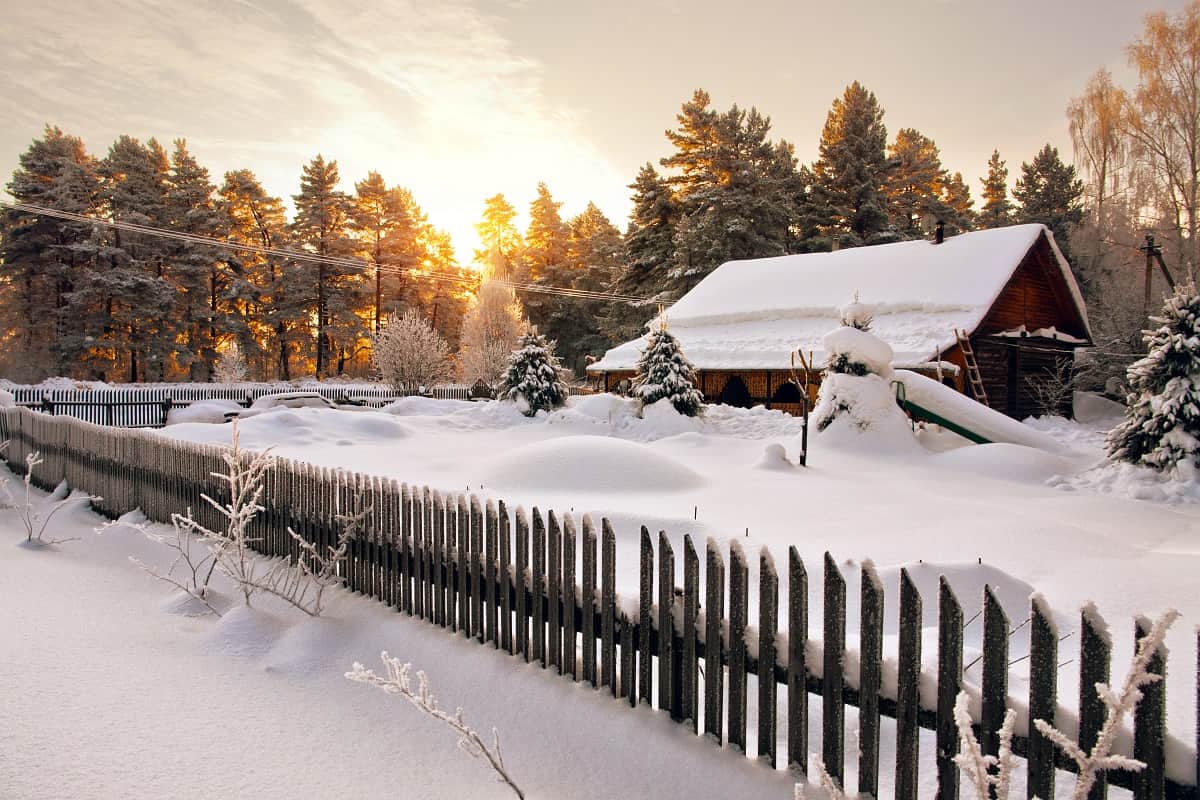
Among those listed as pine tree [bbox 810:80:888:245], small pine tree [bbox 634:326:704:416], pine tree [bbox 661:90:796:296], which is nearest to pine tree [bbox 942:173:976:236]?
pine tree [bbox 810:80:888:245]

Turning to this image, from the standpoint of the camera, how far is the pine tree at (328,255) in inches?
1891

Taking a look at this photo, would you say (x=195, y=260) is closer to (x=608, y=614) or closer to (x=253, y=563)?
(x=253, y=563)

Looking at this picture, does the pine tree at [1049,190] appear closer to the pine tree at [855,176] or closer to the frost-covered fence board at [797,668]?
the pine tree at [855,176]

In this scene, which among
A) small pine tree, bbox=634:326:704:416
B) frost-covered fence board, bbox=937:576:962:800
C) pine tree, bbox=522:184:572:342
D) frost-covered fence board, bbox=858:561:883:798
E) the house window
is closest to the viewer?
frost-covered fence board, bbox=937:576:962:800

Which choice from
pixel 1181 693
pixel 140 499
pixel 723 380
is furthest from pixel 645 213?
pixel 1181 693

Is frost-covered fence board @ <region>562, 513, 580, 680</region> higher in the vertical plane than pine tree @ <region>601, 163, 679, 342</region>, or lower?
lower

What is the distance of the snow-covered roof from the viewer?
22.5 m

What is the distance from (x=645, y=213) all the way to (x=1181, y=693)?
144ft

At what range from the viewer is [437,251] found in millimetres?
60219

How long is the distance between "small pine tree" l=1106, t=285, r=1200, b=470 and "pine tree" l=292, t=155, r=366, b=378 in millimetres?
44773

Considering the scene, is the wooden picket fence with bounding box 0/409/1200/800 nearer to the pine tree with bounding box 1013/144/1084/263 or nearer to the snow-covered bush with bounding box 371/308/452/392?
the snow-covered bush with bounding box 371/308/452/392

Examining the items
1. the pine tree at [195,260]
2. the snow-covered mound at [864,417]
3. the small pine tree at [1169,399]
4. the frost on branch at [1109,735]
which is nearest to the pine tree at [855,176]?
the snow-covered mound at [864,417]

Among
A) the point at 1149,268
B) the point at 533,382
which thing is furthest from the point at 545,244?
the point at 1149,268

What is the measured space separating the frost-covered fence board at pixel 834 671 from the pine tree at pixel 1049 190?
4728cm
